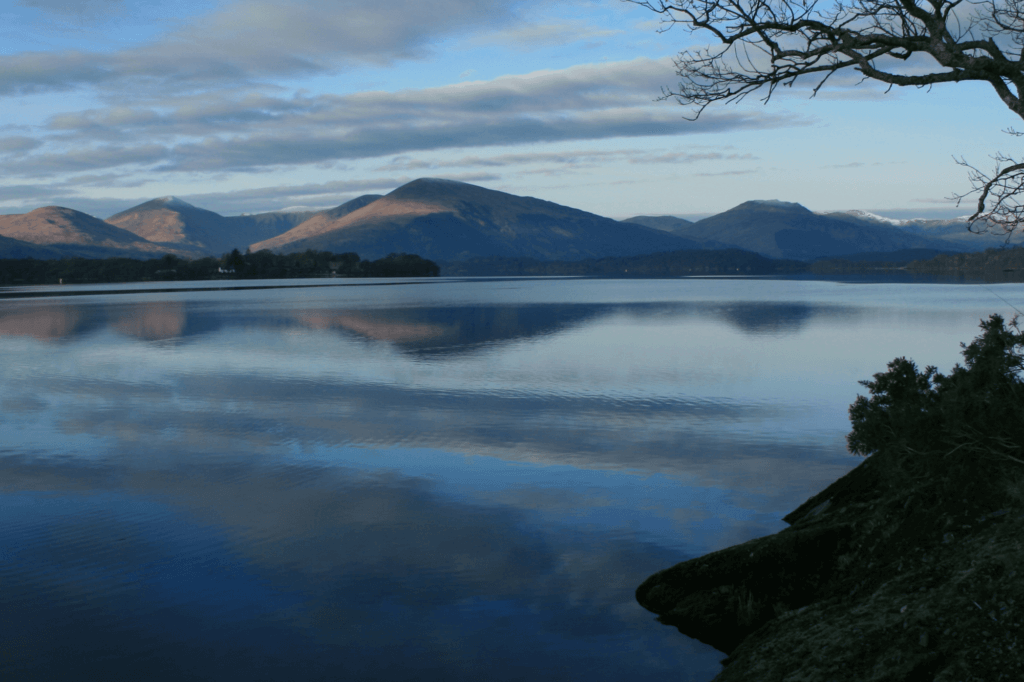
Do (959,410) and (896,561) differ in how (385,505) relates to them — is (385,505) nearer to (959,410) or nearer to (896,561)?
(896,561)

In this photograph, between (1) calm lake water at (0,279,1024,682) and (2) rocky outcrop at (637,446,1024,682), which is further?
(1) calm lake water at (0,279,1024,682)

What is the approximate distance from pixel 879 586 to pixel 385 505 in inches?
316

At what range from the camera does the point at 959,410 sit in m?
9.66

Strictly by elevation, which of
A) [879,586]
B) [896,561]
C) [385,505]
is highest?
[896,561]

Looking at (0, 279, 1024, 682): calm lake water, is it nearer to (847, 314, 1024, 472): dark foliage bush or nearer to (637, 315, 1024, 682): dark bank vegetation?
(637, 315, 1024, 682): dark bank vegetation

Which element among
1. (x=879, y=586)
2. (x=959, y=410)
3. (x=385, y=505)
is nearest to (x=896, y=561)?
(x=879, y=586)

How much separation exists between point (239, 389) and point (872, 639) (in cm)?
2333

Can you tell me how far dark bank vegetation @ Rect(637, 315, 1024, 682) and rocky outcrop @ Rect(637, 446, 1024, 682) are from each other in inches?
0.6

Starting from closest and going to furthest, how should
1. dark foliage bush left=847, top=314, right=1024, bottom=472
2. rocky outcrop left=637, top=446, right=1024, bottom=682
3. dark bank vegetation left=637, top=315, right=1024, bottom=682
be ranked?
1. rocky outcrop left=637, top=446, right=1024, bottom=682
2. dark bank vegetation left=637, top=315, right=1024, bottom=682
3. dark foliage bush left=847, top=314, right=1024, bottom=472

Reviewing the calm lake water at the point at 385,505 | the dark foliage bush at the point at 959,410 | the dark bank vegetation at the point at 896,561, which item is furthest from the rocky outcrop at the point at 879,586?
the calm lake water at the point at 385,505

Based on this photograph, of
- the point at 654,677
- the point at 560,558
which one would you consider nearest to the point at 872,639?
the point at 654,677

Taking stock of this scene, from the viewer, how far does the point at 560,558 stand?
37.9 feet

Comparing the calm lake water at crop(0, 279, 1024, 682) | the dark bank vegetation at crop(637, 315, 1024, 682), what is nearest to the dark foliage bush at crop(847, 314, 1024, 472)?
the dark bank vegetation at crop(637, 315, 1024, 682)

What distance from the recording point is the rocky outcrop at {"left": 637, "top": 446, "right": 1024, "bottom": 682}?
6.90 meters
